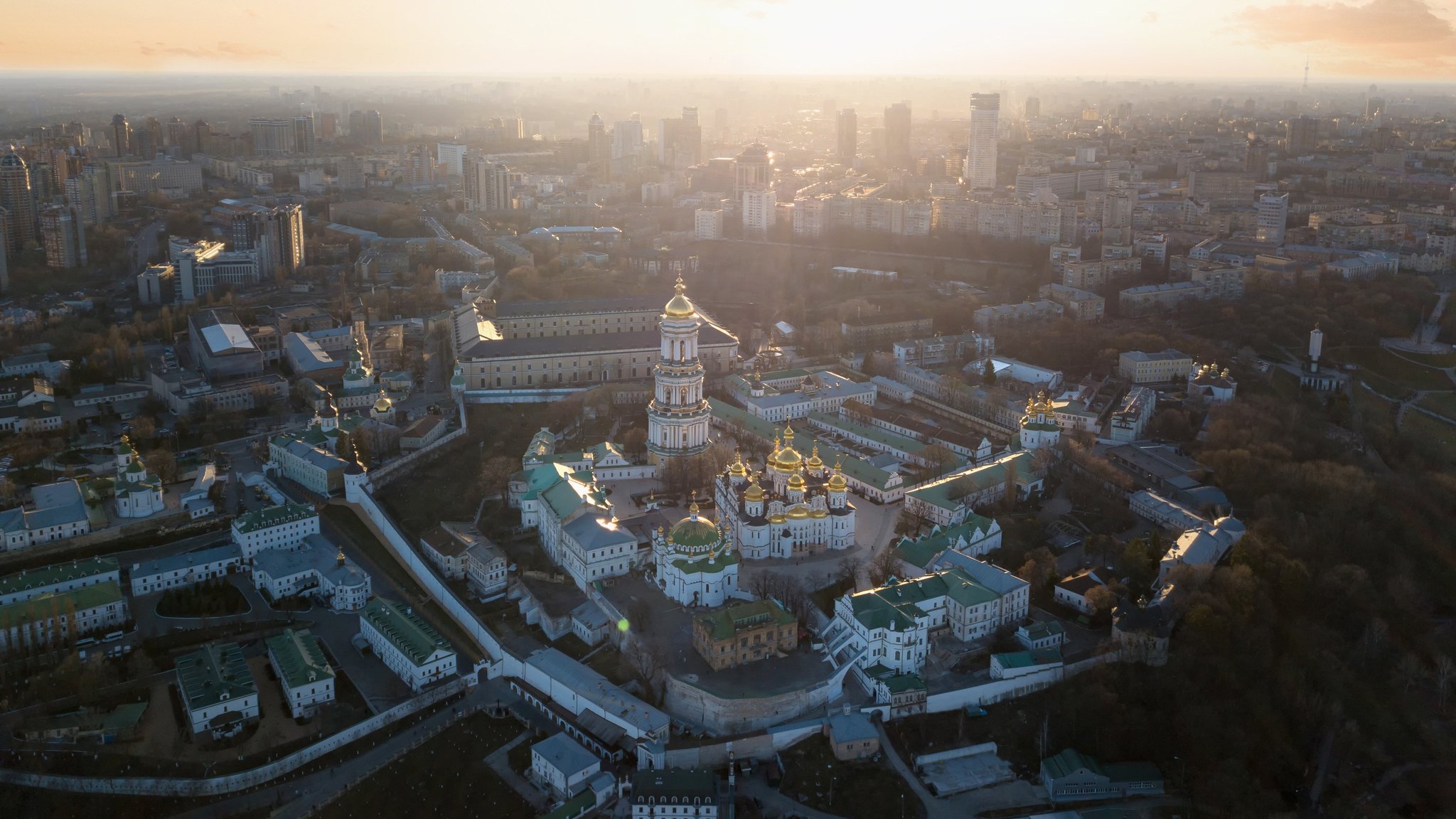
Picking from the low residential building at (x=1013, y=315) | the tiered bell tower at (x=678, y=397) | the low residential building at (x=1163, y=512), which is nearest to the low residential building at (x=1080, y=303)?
the low residential building at (x=1013, y=315)

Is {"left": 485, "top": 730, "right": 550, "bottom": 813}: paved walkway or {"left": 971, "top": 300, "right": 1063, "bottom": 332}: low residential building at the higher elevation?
{"left": 971, "top": 300, "right": 1063, "bottom": 332}: low residential building

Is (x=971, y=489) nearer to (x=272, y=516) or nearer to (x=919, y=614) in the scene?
(x=919, y=614)

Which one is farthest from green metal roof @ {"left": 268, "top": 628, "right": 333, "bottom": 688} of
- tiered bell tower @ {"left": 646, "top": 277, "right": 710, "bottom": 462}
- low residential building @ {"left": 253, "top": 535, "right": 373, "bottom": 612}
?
tiered bell tower @ {"left": 646, "top": 277, "right": 710, "bottom": 462}

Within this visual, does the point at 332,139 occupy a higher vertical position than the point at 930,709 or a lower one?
higher

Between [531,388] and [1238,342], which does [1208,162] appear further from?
[531,388]

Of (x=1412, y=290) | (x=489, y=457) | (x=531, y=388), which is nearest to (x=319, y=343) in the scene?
(x=531, y=388)

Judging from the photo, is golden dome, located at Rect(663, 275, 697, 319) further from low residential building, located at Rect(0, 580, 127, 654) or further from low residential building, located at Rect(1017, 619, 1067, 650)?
low residential building, located at Rect(0, 580, 127, 654)
